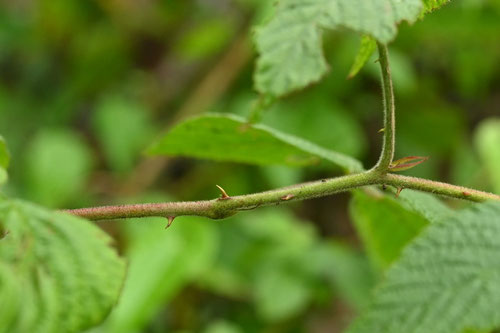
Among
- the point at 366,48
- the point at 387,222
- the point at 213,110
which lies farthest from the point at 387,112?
the point at 213,110

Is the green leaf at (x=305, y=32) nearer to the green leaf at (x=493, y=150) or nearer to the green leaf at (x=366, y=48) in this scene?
the green leaf at (x=366, y=48)

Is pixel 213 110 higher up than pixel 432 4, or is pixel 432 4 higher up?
pixel 432 4

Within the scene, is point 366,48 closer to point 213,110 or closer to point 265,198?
point 265,198

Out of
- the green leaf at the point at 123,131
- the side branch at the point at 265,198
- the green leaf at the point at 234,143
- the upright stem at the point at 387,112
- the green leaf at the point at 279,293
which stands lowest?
the green leaf at the point at 123,131

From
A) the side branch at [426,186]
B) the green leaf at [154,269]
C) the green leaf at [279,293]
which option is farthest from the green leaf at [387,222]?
the green leaf at [279,293]

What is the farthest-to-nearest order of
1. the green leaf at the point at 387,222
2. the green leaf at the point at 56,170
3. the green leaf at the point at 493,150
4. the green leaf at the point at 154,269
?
the green leaf at the point at 56,170 → the green leaf at the point at 493,150 → the green leaf at the point at 154,269 → the green leaf at the point at 387,222

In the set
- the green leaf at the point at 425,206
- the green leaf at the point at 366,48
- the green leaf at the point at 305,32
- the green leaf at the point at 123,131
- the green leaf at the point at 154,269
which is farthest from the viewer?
the green leaf at the point at 123,131

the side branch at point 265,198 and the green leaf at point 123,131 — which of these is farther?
the green leaf at point 123,131
